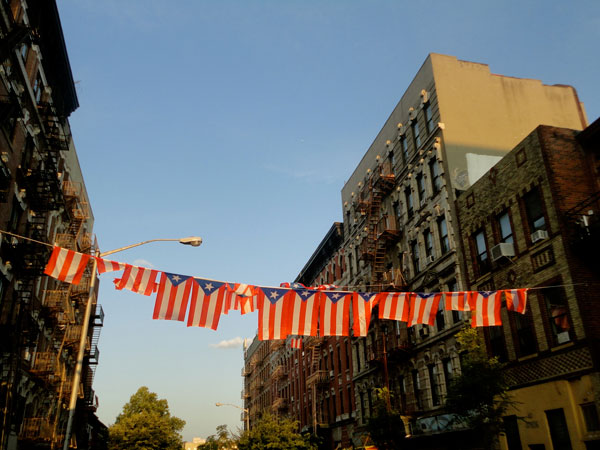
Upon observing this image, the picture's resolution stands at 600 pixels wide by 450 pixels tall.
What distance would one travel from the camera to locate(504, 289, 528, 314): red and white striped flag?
56.6ft

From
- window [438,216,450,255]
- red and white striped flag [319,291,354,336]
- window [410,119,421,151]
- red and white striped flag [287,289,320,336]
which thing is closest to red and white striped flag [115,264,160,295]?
red and white striped flag [287,289,320,336]

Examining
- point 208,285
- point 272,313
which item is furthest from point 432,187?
point 208,285

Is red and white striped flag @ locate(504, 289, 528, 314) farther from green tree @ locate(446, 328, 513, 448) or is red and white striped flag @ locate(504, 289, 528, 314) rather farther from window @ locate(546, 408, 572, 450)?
window @ locate(546, 408, 572, 450)

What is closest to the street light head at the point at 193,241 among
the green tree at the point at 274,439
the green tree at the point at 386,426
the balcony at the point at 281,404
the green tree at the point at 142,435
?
the green tree at the point at 386,426

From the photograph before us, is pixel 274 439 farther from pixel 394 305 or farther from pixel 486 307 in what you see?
pixel 486 307

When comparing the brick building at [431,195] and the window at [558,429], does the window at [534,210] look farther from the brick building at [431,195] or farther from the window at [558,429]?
the window at [558,429]

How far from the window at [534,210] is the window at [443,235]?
252 inches

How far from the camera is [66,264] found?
1462 centimetres

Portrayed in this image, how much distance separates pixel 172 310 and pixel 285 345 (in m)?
51.0

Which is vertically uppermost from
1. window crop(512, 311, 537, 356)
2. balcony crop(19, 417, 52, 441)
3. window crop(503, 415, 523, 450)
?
window crop(512, 311, 537, 356)

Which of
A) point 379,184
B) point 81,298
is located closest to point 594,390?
point 379,184

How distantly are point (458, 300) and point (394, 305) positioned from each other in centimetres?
214

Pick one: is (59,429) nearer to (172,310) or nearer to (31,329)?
(31,329)

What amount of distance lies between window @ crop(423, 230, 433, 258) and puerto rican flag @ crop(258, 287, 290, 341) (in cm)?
1424
